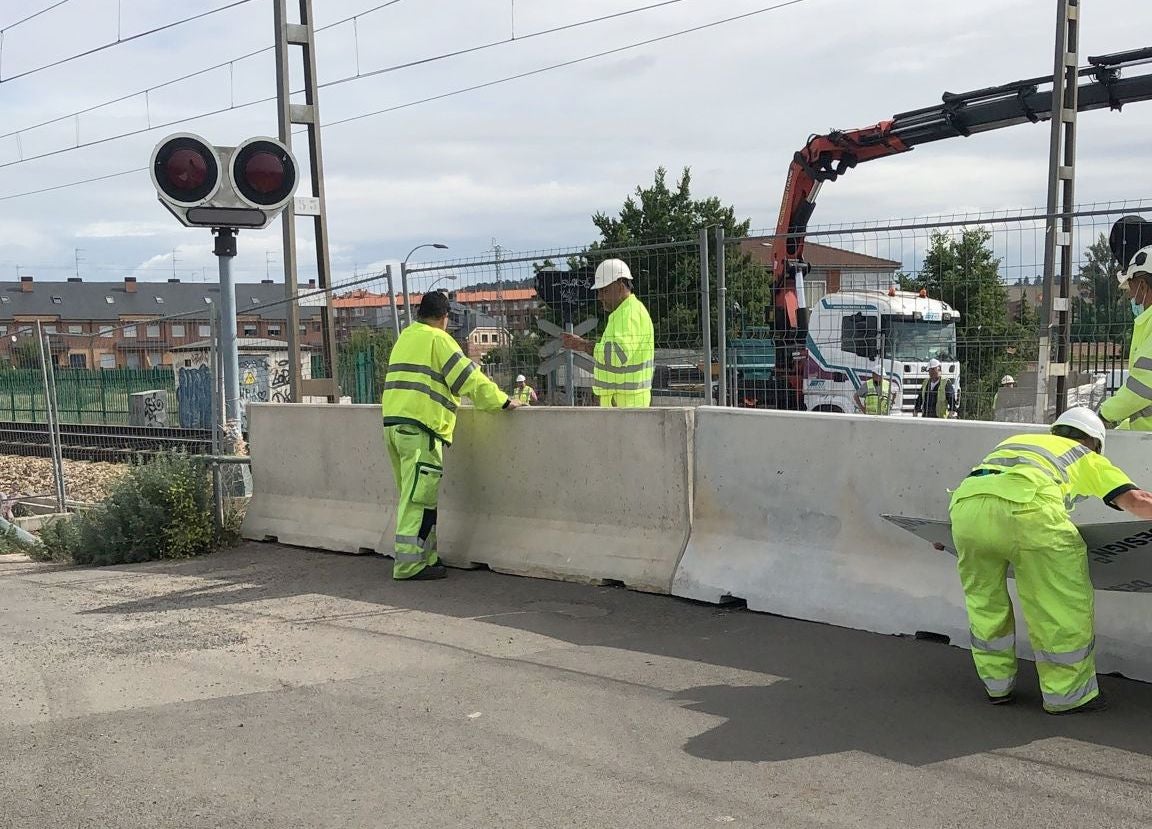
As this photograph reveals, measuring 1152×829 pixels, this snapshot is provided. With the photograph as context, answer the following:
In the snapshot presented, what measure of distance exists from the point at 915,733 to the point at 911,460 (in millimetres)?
1864

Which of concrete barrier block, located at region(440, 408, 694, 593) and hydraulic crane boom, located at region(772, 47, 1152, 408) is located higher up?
hydraulic crane boom, located at region(772, 47, 1152, 408)

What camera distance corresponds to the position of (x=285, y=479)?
9992mm

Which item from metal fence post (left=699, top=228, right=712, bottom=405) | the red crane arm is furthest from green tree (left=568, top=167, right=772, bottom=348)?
the red crane arm

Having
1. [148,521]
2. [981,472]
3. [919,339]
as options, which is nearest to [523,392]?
→ [919,339]

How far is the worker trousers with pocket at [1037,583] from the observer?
4711 mm

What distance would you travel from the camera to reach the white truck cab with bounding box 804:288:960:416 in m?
7.91

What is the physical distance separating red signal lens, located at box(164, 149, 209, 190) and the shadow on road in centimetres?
313

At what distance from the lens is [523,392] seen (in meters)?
8.75

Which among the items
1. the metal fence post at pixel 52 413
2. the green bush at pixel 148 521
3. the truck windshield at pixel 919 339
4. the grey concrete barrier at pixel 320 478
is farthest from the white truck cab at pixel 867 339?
the metal fence post at pixel 52 413

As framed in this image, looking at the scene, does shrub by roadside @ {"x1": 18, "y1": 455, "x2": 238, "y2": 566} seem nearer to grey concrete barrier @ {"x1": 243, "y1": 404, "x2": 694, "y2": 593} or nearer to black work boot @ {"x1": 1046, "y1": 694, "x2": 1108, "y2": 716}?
grey concrete barrier @ {"x1": 243, "y1": 404, "x2": 694, "y2": 593}

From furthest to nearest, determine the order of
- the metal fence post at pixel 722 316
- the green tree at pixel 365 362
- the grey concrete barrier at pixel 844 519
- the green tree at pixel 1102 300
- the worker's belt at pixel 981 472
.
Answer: the green tree at pixel 365 362 < the metal fence post at pixel 722 316 < the green tree at pixel 1102 300 < the grey concrete barrier at pixel 844 519 < the worker's belt at pixel 981 472

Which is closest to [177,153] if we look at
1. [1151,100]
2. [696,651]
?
[696,651]

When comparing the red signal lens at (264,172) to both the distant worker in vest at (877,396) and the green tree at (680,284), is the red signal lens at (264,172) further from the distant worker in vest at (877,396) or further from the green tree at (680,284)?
the distant worker in vest at (877,396)

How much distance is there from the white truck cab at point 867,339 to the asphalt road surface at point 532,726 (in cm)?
211
